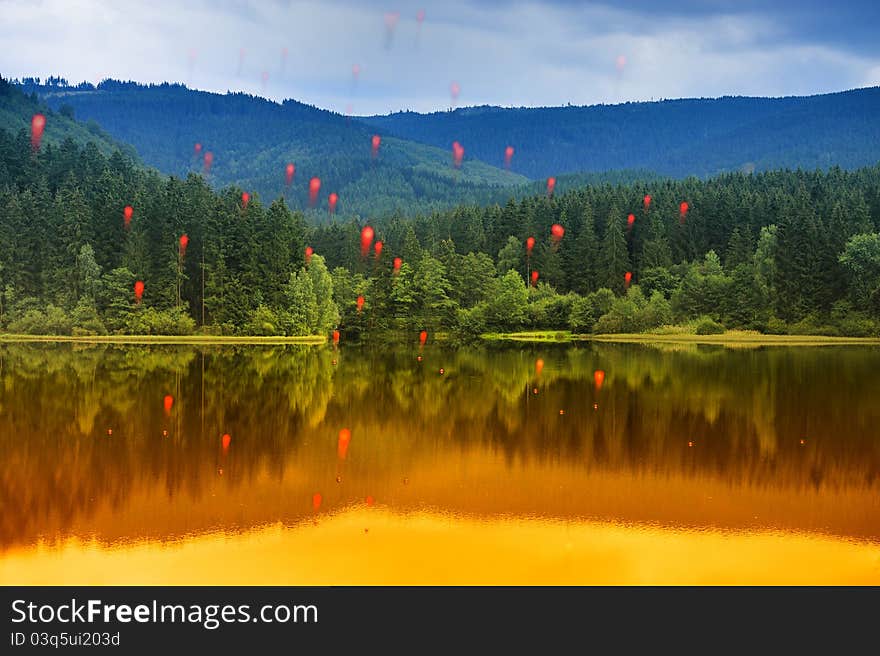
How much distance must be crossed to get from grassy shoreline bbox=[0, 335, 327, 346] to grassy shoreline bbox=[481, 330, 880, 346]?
2850 centimetres

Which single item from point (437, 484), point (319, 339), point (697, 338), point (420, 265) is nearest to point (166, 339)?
point (319, 339)

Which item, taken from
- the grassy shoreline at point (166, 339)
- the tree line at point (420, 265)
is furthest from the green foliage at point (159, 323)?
the grassy shoreline at point (166, 339)

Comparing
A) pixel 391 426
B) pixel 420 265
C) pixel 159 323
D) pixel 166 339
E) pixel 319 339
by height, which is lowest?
pixel 166 339

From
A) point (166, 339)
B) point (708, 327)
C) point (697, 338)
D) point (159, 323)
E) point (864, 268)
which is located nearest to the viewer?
point (166, 339)

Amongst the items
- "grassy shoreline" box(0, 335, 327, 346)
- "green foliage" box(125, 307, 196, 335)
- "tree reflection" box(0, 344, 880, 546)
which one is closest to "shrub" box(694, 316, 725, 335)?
"grassy shoreline" box(0, 335, 327, 346)

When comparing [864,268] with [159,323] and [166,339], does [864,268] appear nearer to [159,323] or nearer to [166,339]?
[166,339]

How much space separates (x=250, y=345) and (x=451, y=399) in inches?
2444

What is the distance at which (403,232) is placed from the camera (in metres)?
167

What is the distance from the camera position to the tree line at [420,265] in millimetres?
115250

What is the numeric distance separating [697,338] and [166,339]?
63537mm

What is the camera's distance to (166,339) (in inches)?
4306

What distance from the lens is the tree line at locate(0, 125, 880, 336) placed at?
11525cm

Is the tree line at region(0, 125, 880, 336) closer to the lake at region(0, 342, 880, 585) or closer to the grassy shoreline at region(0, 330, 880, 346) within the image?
the grassy shoreline at region(0, 330, 880, 346)
